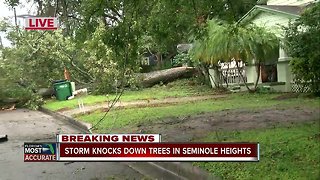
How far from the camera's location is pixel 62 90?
68.5 ft

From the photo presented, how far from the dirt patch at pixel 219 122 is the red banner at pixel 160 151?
3.62 metres

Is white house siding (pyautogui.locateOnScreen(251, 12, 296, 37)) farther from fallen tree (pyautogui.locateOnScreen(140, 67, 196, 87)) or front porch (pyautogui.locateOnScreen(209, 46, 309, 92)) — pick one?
fallen tree (pyautogui.locateOnScreen(140, 67, 196, 87))

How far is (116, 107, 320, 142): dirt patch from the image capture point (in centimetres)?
834

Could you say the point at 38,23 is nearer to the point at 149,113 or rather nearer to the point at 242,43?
the point at 149,113

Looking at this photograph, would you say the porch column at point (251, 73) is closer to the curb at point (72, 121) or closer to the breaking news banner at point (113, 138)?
the curb at point (72, 121)

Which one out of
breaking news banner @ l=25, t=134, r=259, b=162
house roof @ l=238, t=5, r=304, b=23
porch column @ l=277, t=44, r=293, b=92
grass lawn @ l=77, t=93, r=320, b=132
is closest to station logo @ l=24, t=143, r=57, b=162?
breaking news banner @ l=25, t=134, r=259, b=162

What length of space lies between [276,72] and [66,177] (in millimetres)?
12946

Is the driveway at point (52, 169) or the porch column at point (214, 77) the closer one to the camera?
the driveway at point (52, 169)

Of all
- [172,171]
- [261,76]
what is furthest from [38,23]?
[261,76]

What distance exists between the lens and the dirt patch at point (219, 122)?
8.34 m

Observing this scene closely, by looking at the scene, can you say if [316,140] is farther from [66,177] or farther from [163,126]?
[163,126]

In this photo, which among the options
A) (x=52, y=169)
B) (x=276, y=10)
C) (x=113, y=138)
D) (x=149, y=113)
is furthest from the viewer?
(x=276, y=10)

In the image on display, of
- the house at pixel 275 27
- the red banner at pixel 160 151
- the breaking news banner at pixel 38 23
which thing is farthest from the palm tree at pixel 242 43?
the red banner at pixel 160 151

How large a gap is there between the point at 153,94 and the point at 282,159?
14.4m
